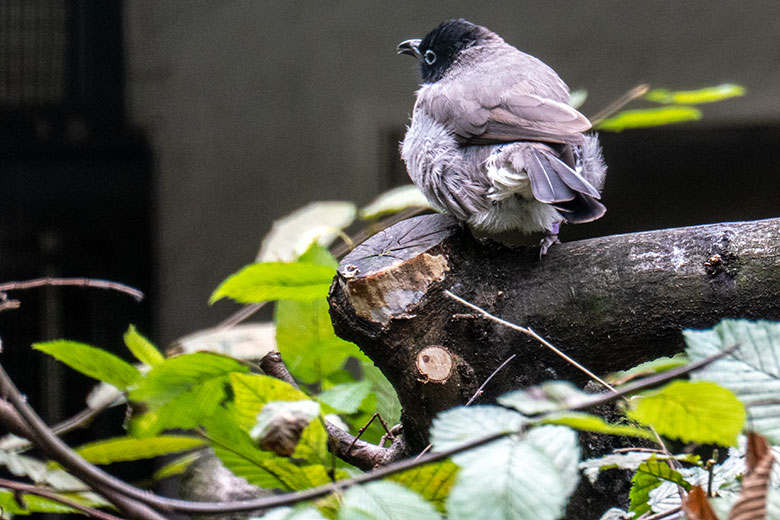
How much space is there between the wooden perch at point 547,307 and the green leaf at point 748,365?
42cm

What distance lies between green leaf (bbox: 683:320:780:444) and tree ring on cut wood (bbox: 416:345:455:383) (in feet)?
1.47

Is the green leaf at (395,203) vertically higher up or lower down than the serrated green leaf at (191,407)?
higher up

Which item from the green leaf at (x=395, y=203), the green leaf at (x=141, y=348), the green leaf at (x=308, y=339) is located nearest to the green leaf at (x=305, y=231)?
the green leaf at (x=395, y=203)

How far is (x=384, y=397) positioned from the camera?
1228 mm

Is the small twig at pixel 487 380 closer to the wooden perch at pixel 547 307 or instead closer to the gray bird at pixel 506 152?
the wooden perch at pixel 547 307

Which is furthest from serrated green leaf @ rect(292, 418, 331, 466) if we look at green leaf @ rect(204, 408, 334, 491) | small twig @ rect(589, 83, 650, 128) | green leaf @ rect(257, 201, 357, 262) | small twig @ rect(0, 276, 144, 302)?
small twig @ rect(589, 83, 650, 128)

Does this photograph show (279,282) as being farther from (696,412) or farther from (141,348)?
(696,412)

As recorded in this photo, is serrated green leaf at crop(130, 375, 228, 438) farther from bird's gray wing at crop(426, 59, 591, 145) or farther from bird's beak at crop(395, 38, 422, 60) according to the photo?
bird's beak at crop(395, 38, 422, 60)

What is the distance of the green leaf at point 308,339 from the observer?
125cm

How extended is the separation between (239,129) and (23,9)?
32.3 inches

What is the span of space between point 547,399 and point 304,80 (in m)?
2.56

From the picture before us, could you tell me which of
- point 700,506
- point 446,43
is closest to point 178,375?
point 700,506

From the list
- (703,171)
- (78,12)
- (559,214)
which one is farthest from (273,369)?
(703,171)

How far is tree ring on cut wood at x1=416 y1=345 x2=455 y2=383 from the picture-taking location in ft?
3.24
